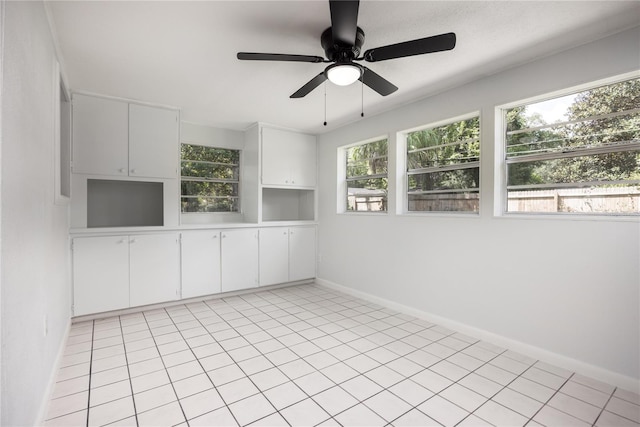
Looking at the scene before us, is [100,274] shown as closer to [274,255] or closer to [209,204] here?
[209,204]

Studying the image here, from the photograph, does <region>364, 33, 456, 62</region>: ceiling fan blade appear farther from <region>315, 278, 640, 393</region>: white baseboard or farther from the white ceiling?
<region>315, 278, 640, 393</region>: white baseboard

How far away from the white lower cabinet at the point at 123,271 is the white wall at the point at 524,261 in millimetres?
2546

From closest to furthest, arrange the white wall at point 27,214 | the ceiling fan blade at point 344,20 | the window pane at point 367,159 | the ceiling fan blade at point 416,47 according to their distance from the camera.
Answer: the white wall at point 27,214
the ceiling fan blade at point 344,20
the ceiling fan blade at point 416,47
the window pane at point 367,159

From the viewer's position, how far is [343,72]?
1.99 metres

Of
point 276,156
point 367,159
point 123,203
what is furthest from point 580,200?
point 123,203

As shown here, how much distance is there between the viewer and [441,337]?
2.86m

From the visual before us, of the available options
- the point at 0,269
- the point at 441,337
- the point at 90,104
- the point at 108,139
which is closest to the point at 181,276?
the point at 108,139

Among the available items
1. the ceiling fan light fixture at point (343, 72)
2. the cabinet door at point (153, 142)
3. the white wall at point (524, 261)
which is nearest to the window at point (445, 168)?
the white wall at point (524, 261)

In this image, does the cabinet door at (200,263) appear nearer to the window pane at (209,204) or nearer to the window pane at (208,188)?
the window pane at (209,204)

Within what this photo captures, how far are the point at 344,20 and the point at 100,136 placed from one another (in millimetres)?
3066

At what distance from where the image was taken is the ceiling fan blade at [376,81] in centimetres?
216

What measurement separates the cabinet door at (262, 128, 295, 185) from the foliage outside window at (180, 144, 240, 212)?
64 cm

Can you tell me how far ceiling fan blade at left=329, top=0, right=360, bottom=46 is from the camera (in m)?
1.47

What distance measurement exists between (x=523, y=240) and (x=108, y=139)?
4.27 meters
